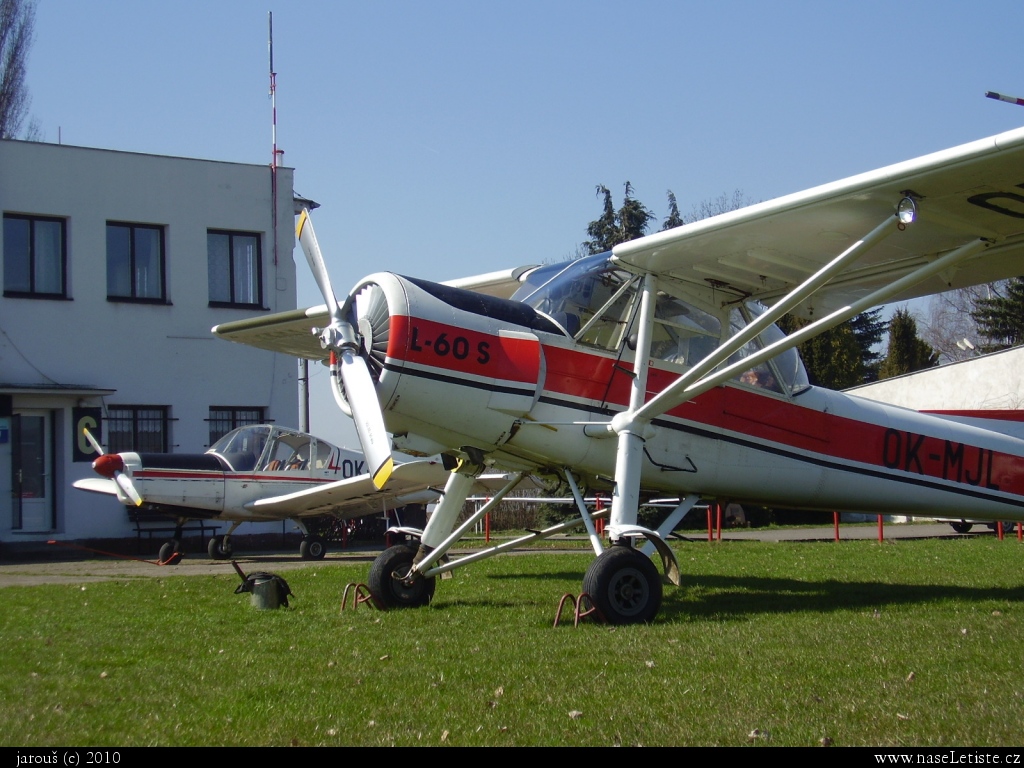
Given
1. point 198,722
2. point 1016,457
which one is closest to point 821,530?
point 1016,457

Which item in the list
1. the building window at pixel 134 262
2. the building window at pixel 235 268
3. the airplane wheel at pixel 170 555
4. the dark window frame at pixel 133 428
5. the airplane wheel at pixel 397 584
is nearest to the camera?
the airplane wheel at pixel 397 584

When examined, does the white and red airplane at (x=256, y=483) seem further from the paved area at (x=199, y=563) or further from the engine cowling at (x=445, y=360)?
the engine cowling at (x=445, y=360)

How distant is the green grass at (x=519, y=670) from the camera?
4578 mm

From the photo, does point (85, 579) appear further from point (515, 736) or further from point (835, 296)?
point (515, 736)

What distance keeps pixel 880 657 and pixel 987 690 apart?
969 millimetres

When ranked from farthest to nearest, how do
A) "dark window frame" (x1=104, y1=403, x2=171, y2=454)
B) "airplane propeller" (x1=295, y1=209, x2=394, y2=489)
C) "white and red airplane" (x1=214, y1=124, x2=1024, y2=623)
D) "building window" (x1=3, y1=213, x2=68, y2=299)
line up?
"dark window frame" (x1=104, y1=403, x2=171, y2=454) < "building window" (x1=3, y1=213, x2=68, y2=299) < "white and red airplane" (x1=214, y1=124, x2=1024, y2=623) < "airplane propeller" (x1=295, y1=209, x2=394, y2=489)

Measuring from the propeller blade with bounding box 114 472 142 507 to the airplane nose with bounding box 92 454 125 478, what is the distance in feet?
0.35

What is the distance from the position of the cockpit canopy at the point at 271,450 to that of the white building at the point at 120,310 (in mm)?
5035

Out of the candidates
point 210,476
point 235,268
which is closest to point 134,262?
point 235,268

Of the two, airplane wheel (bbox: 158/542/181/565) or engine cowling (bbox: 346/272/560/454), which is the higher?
engine cowling (bbox: 346/272/560/454)

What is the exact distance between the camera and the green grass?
4.58 metres

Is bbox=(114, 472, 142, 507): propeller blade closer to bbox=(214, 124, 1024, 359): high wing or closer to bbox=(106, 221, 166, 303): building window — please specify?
bbox=(106, 221, 166, 303): building window

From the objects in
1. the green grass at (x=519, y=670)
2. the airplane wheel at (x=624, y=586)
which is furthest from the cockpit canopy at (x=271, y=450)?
the airplane wheel at (x=624, y=586)

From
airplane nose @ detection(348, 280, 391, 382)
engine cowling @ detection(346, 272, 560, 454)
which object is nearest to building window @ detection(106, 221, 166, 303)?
airplane nose @ detection(348, 280, 391, 382)
